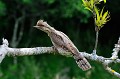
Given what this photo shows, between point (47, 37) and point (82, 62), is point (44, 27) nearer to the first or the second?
point (82, 62)

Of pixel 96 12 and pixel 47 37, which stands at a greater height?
pixel 47 37

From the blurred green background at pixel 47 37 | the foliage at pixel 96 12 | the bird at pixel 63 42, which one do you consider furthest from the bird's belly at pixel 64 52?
the blurred green background at pixel 47 37

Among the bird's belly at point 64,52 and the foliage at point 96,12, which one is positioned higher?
the foliage at point 96,12

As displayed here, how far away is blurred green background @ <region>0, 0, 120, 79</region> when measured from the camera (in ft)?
17.5

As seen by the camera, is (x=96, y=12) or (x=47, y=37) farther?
(x=47, y=37)

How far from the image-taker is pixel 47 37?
677 cm

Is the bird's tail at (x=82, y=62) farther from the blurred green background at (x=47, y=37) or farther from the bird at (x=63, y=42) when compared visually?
the blurred green background at (x=47, y=37)

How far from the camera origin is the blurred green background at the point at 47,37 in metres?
5.33

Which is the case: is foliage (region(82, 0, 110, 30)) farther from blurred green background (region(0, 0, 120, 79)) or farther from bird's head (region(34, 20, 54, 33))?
blurred green background (region(0, 0, 120, 79))

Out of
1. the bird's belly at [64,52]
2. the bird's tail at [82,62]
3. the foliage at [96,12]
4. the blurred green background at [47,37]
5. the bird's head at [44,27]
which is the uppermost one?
the blurred green background at [47,37]

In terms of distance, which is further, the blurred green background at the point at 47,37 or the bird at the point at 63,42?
the blurred green background at the point at 47,37

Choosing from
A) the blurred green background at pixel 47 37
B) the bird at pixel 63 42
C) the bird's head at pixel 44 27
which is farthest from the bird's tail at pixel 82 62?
the blurred green background at pixel 47 37

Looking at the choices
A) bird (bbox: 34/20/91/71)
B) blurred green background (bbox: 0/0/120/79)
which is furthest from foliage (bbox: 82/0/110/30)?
blurred green background (bbox: 0/0/120/79)

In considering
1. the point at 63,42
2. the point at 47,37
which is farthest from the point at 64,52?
the point at 47,37
